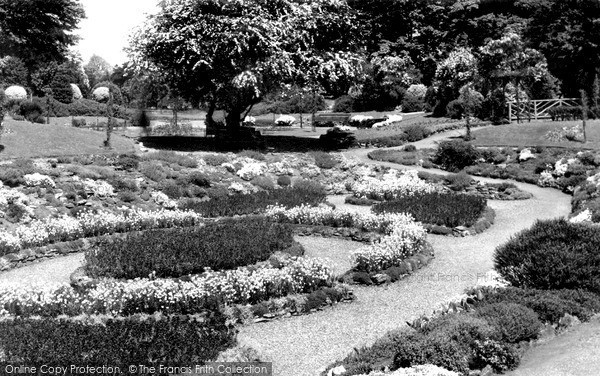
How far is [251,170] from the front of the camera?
116 feet

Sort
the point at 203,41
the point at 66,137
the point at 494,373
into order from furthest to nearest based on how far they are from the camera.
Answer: the point at 203,41, the point at 66,137, the point at 494,373

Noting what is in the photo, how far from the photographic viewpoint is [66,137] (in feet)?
126

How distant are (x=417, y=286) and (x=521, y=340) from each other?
18.2ft

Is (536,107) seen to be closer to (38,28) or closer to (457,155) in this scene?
(457,155)

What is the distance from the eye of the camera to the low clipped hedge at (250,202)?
2744 cm

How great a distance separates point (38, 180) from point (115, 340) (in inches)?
695

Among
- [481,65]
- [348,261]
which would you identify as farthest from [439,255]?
[481,65]

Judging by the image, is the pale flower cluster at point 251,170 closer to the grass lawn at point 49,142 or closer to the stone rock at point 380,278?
the grass lawn at point 49,142

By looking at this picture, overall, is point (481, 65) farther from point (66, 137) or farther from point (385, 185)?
point (66, 137)

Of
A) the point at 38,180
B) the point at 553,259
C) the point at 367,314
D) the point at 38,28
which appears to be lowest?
the point at 367,314

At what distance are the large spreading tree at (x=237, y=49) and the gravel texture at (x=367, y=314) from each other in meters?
22.0

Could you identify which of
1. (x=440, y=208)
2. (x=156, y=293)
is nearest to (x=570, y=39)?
(x=440, y=208)

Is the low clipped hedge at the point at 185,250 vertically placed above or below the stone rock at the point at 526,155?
below

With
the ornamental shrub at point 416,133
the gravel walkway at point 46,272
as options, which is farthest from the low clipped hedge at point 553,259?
the ornamental shrub at point 416,133
